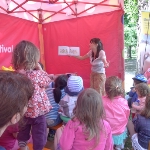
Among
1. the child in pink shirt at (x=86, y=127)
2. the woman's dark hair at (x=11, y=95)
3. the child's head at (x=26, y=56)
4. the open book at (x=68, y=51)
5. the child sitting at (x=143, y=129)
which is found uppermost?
the open book at (x=68, y=51)

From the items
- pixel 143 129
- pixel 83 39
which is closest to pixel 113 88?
pixel 143 129

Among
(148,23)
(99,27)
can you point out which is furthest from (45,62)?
(148,23)

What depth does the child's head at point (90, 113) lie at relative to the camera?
1.83 m

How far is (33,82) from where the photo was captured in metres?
2.09

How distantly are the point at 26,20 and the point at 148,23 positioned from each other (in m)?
2.88

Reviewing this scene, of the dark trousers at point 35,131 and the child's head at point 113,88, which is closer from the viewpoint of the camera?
the dark trousers at point 35,131

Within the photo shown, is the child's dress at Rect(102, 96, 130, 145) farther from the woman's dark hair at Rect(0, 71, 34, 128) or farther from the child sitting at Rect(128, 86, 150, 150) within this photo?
the woman's dark hair at Rect(0, 71, 34, 128)

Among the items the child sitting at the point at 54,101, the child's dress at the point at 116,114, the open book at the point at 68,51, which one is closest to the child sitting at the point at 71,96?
the child sitting at the point at 54,101

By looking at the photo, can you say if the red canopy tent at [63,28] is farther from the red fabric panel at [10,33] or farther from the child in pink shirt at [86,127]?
the child in pink shirt at [86,127]

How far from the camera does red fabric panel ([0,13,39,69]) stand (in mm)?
5191

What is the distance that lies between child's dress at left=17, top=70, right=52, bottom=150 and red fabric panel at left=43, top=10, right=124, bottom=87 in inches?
119

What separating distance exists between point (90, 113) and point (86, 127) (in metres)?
0.12

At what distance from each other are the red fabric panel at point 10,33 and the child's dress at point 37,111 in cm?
322

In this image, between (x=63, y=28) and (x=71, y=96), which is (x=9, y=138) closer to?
(x=71, y=96)
